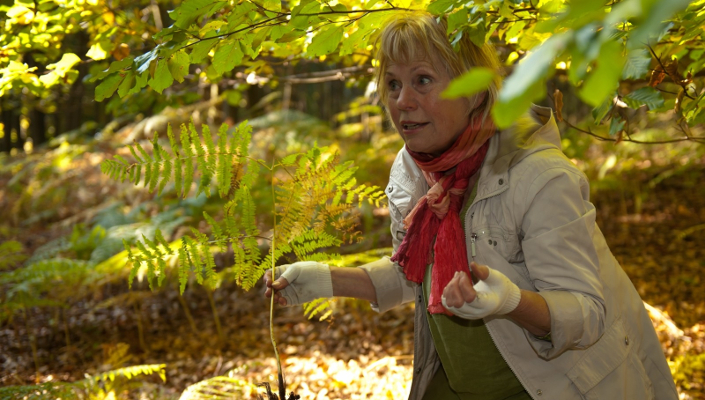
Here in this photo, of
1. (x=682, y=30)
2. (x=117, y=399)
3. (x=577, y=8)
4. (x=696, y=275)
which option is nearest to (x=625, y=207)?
(x=696, y=275)

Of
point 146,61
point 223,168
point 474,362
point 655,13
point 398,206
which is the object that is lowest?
point 474,362

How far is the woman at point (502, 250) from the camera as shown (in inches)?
55.9

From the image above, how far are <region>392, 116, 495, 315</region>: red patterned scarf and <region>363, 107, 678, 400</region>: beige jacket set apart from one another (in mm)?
43

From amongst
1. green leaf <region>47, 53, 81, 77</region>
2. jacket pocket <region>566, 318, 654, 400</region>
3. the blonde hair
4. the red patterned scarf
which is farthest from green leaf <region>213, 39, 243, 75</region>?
jacket pocket <region>566, 318, 654, 400</region>

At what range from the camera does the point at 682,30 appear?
1.55 m

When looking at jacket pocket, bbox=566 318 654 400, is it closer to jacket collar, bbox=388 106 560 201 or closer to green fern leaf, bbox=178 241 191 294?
jacket collar, bbox=388 106 560 201

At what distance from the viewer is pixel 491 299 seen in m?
1.17

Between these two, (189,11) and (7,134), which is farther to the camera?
(7,134)

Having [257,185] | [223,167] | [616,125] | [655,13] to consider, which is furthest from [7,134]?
[655,13]

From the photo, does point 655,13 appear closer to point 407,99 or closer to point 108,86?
point 407,99

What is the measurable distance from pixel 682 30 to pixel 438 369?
1.42 meters

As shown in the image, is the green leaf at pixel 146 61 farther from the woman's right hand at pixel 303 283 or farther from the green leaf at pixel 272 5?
the woman's right hand at pixel 303 283

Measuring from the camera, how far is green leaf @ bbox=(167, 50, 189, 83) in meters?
1.44

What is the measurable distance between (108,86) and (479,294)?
1.14m
